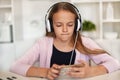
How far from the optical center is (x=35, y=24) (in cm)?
105

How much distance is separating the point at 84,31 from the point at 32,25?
0.63 feet

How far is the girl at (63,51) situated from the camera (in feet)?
3.32

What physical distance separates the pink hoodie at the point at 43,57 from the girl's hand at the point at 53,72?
0.03 metres

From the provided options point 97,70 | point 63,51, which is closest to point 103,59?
point 97,70

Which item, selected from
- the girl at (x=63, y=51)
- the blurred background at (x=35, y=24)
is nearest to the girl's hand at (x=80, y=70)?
the girl at (x=63, y=51)

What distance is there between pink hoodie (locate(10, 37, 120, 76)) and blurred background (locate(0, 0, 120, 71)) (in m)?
0.02

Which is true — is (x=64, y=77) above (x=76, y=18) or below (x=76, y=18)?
below

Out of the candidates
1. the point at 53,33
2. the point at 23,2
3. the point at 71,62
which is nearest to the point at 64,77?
the point at 71,62

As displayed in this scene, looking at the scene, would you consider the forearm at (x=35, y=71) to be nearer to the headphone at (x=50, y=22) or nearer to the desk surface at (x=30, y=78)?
the desk surface at (x=30, y=78)

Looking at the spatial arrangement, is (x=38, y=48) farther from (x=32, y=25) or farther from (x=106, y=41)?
(x=106, y=41)

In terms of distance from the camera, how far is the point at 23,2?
1051 mm

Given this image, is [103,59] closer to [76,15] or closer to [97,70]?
[97,70]

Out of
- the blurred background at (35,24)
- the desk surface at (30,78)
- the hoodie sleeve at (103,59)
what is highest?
the blurred background at (35,24)

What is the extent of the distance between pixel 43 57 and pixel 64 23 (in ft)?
0.50
